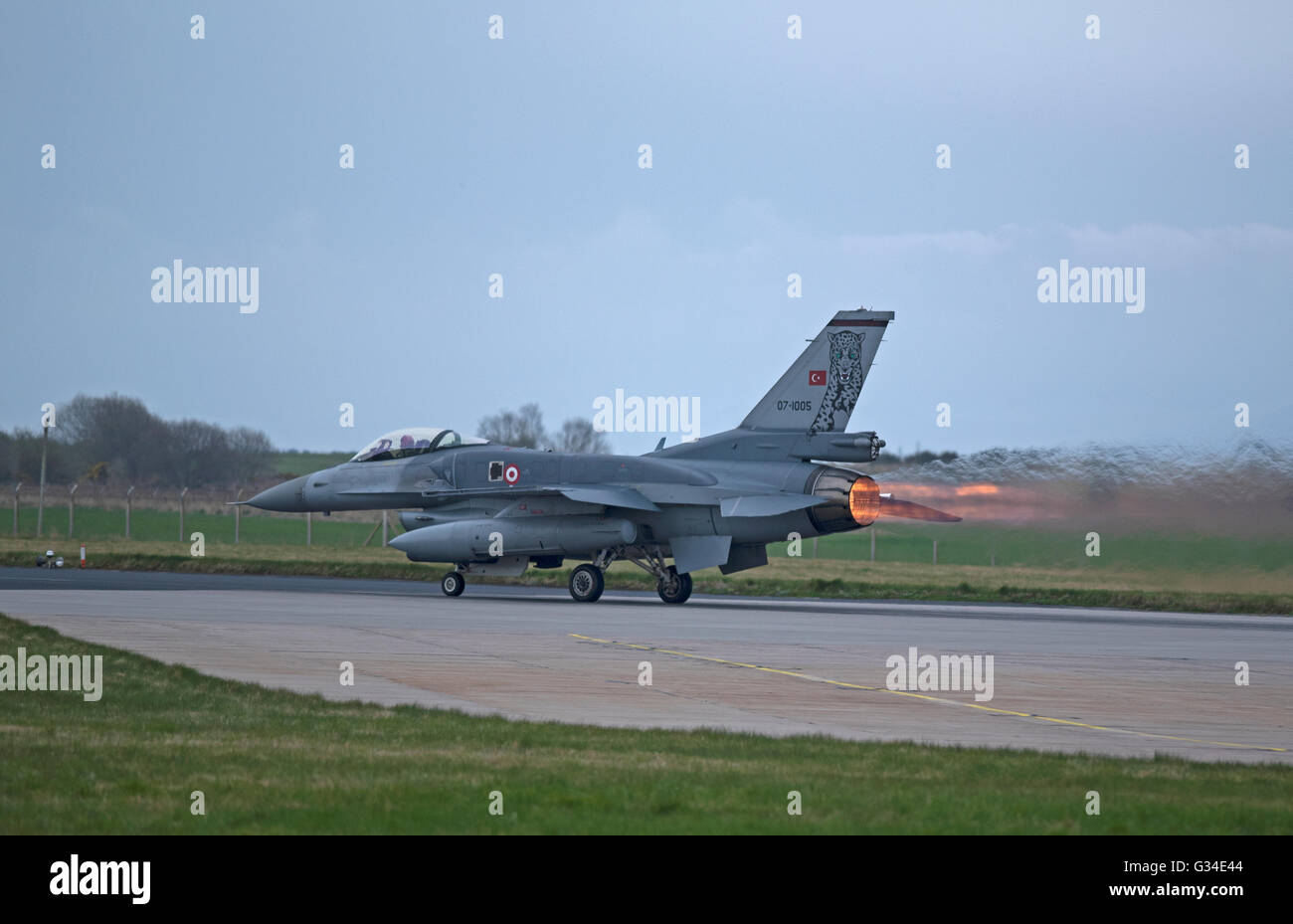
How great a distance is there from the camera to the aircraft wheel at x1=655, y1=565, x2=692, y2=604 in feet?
97.7

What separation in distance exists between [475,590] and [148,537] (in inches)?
983

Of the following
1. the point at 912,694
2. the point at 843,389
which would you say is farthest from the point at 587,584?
the point at 912,694

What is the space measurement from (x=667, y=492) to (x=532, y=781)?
2036cm

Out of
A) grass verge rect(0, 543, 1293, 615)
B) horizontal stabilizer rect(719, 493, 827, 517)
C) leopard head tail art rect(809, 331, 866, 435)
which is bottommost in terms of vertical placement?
grass verge rect(0, 543, 1293, 615)

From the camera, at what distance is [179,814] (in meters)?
7.55

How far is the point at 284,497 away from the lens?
108ft

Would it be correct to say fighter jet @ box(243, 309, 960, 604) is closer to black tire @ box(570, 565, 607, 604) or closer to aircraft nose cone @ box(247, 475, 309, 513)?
black tire @ box(570, 565, 607, 604)

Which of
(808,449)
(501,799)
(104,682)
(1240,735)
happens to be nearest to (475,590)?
(808,449)

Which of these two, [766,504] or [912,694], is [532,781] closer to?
[912,694]

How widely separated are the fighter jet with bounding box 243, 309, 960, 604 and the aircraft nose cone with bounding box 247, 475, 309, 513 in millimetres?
2137

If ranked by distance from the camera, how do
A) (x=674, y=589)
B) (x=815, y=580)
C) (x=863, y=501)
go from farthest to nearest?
(x=815, y=580) → (x=674, y=589) → (x=863, y=501)

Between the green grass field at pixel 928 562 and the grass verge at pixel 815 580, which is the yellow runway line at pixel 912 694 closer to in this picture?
the green grass field at pixel 928 562

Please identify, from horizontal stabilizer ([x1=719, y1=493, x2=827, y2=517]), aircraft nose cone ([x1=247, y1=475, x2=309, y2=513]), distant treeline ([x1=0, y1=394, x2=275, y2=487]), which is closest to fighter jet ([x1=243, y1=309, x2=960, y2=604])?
horizontal stabilizer ([x1=719, y1=493, x2=827, y2=517])
